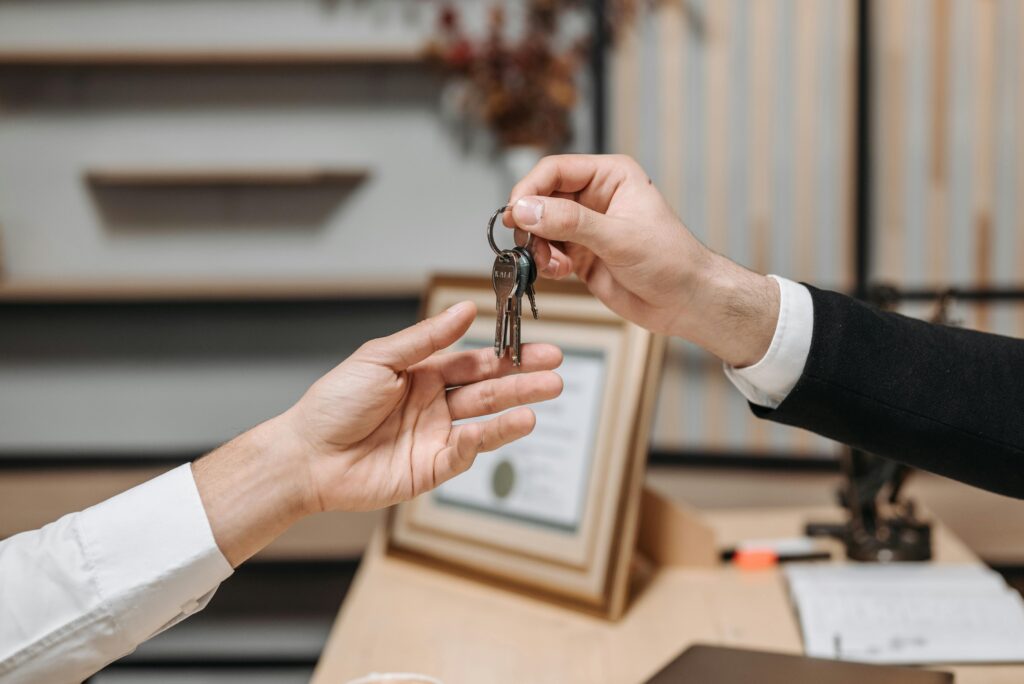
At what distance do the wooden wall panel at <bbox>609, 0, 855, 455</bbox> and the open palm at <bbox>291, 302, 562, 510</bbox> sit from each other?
48.1 inches

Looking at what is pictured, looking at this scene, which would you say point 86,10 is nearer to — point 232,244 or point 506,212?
point 232,244

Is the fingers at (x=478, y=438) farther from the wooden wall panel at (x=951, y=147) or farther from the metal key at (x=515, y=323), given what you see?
the wooden wall panel at (x=951, y=147)

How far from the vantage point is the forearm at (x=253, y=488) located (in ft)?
3.14

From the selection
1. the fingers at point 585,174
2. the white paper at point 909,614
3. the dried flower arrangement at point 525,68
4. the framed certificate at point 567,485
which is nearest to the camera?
the fingers at point 585,174

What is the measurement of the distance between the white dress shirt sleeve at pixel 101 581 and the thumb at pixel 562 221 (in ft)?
1.50

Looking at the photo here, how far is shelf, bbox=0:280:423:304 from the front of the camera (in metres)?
2.20

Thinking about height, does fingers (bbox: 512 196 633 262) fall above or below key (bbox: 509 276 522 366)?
above


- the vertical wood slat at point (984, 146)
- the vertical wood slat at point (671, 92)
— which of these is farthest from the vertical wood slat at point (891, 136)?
the vertical wood slat at point (671, 92)

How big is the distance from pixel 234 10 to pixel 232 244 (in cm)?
61

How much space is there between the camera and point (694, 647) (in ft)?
3.77

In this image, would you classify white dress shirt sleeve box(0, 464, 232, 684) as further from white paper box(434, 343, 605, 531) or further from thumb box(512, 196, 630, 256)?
white paper box(434, 343, 605, 531)

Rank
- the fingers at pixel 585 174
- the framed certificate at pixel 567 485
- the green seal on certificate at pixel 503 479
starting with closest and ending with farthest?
the fingers at pixel 585 174 < the framed certificate at pixel 567 485 < the green seal on certificate at pixel 503 479

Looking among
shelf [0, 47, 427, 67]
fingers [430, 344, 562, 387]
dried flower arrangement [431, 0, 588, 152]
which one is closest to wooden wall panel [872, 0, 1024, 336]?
dried flower arrangement [431, 0, 588, 152]

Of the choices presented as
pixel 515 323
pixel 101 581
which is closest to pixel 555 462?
pixel 515 323
